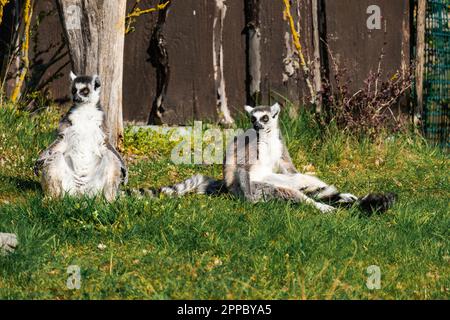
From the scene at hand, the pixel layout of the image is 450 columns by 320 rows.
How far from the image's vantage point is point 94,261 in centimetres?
507

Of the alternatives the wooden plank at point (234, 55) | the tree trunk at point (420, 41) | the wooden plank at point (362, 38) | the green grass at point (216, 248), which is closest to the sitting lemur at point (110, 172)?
the green grass at point (216, 248)

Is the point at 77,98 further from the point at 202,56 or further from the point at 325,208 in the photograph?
the point at 202,56

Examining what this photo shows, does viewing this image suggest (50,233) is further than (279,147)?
No

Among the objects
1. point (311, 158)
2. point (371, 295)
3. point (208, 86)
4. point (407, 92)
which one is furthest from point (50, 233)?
point (407, 92)

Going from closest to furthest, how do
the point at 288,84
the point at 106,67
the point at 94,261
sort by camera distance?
the point at 94,261, the point at 106,67, the point at 288,84

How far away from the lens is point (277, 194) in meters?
6.91

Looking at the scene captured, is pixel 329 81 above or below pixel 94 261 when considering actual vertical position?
above

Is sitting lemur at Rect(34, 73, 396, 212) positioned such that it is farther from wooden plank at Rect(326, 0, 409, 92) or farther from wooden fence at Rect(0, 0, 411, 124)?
wooden plank at Rect(326, 0, 409, 92)

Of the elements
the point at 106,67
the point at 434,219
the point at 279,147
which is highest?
the point at 106,67

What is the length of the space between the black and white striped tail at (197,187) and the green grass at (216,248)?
0.20 meters

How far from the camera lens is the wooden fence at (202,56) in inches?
400
